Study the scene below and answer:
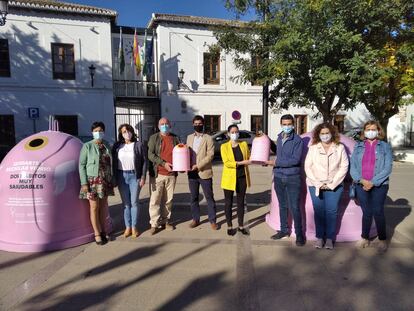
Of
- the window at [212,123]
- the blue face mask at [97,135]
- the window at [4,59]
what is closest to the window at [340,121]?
the window at [212,123]

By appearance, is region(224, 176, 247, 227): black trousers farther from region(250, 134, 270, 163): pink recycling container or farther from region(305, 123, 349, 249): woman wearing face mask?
region(305, 123, 349, 249): woman wearing face mask

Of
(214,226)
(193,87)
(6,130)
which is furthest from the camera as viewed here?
(193,87)

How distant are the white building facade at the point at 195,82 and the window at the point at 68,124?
16.3 feet

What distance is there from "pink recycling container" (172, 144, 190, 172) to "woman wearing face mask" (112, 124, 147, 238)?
48cm

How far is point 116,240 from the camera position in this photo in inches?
198

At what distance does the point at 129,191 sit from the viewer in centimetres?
509

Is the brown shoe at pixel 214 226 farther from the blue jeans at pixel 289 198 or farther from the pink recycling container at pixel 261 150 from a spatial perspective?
the pink recycling container at pixel 261 150

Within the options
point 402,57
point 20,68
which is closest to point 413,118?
point 402,57

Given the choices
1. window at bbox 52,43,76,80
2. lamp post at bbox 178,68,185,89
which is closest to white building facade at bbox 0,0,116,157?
window at bbox 52,43,76,80

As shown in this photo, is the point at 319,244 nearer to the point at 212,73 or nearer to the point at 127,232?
the point at 127,232

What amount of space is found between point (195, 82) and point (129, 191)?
51.5 ft

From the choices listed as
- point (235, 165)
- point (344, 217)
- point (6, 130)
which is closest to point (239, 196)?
point (235, 165)

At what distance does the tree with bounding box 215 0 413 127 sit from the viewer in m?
9.47

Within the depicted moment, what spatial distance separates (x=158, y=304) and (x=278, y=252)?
1.95m
